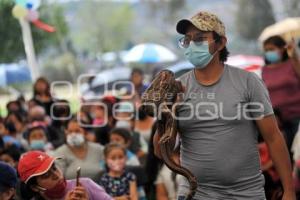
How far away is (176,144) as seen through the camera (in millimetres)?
3420

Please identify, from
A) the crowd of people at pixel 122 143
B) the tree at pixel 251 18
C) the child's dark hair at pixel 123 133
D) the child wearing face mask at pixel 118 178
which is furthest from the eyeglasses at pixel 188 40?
the tree at pixel 251 18

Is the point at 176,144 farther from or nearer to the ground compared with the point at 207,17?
nearer to the ground

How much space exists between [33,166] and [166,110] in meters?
0.88

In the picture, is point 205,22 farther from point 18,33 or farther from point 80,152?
point 18,33

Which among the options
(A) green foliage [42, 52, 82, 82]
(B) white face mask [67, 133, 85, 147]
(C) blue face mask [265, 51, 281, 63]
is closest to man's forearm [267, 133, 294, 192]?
(C) blue face mask [265, 51, 281, 63]

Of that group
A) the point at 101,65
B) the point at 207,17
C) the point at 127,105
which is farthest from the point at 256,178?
the point at 101,65

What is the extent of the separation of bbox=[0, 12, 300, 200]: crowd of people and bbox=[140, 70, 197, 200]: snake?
0.09 m

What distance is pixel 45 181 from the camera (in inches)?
139

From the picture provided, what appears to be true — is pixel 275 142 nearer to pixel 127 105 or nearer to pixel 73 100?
pixel 127 105

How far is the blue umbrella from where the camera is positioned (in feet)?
42.7

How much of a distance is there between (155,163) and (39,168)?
2.22m

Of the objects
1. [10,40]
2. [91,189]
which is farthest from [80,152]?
[10,40]

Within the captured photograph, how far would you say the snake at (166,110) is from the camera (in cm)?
320

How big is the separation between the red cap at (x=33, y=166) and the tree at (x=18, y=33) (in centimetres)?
910
